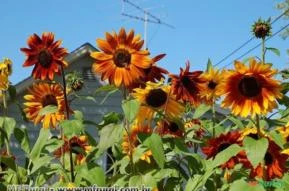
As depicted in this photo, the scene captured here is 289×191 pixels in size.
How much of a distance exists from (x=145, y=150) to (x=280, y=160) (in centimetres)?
63

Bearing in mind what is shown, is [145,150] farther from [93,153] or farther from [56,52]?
[56,52]

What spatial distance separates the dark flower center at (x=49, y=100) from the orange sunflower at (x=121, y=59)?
0.78m

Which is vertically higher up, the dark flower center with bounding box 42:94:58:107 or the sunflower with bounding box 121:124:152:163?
the dark flower center with bounding box 42:94:58:107

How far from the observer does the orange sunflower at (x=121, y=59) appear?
2.70 m

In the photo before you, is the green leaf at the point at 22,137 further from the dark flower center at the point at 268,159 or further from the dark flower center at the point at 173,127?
the dark flower center at the point at 268,159

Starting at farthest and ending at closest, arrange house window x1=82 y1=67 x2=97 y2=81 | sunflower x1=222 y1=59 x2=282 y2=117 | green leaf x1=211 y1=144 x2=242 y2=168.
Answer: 1. house window x1=82 y1=67 x2=97 y2=81
2. sunflower x1=222 y1=59 x2=282 y2=117
3. green leaf x1=211 y1=144 x2=242 y2=168

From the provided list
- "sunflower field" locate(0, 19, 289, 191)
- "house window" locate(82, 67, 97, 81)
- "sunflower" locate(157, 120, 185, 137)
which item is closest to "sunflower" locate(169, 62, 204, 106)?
"sunflower field" locate(0, 19, 289, 191)

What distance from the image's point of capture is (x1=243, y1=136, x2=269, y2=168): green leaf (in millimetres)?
2240

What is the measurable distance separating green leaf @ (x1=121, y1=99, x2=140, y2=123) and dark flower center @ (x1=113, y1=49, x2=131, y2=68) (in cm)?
24

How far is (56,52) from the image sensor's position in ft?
9.95

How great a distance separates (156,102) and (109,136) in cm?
48

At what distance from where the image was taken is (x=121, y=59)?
2760 millimetres

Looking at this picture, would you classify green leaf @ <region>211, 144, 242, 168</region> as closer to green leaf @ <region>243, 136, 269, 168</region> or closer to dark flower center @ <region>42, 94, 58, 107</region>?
green leaf @ <region>243, 136, 269, 168</region>

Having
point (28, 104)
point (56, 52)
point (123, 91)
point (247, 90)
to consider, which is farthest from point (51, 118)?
point (247, 90)
